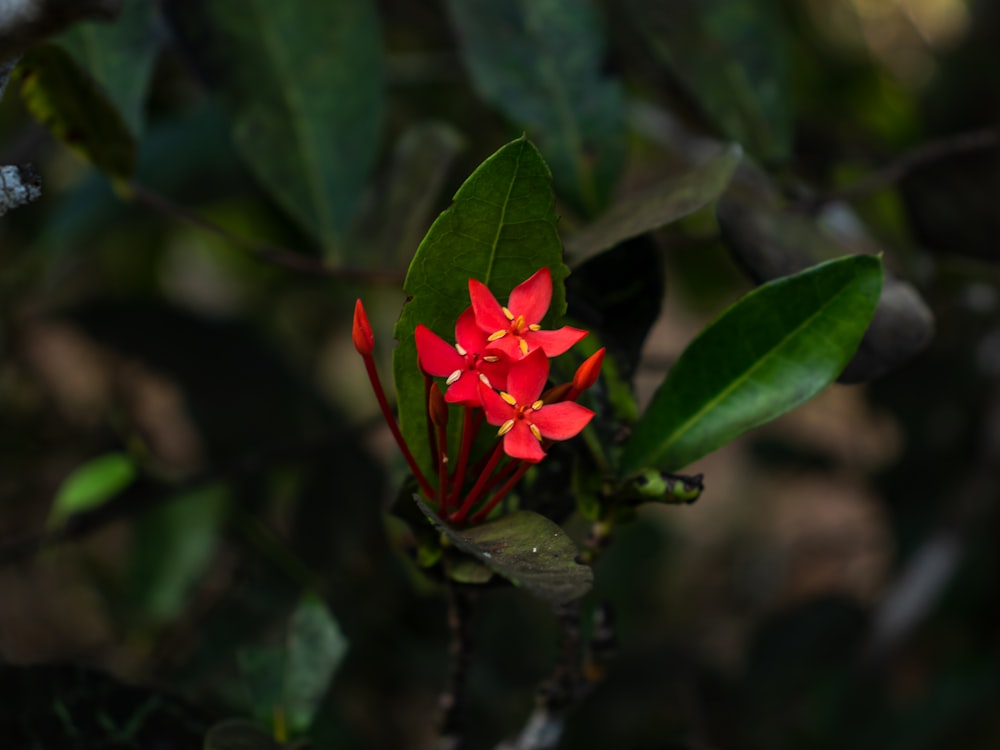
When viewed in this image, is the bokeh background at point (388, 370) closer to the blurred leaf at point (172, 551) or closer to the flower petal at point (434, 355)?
the blurred leaf at point (172, 551)

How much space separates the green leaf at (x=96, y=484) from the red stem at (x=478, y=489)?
2.05 ft

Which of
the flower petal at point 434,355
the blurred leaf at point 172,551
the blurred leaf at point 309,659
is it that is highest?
the flower petal at point 434,355

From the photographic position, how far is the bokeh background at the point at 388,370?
946 mm

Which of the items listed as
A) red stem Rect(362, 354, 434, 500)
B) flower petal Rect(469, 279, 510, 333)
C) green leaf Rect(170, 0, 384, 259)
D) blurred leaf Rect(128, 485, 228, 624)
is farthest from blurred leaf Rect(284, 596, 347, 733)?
blurred leaf Rect(128, 485, 228, 624)

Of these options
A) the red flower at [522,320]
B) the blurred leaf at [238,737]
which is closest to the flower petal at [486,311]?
the red flower at [522,320]

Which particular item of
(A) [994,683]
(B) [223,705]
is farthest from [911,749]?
(B) [223,705]

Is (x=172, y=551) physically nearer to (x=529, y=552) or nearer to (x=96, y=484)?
(x=96, y=484)

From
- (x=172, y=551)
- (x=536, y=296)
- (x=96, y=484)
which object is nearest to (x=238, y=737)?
(x=536, y=296)

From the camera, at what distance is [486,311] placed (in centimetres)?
53

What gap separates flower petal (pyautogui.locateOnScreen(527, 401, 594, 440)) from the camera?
527 millimetres

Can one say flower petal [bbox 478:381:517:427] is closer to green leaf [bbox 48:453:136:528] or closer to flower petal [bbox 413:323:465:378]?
flower petal [bbox 413:323:465:378]

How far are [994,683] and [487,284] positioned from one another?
116 centimetres

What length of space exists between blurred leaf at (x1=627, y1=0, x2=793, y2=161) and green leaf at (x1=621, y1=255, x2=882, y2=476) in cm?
40

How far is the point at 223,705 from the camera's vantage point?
1136 millimetres
